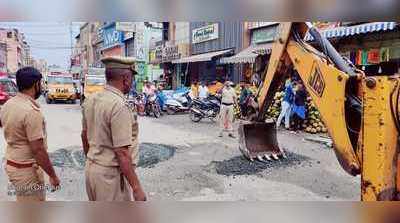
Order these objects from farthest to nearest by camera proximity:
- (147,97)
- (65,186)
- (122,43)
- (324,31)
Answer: (122,43), (147,97), (324,31), (65,186)

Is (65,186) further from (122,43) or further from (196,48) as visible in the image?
(122,43)

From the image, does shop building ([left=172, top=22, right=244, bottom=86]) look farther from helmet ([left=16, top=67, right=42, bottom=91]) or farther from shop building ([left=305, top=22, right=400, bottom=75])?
helmet ([left=16, top=67, right=42, bottom=91])

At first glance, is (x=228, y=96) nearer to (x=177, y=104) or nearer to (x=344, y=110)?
(x=177, y=104)

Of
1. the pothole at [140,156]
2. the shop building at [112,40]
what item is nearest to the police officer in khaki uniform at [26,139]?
the pothole at [140,156]

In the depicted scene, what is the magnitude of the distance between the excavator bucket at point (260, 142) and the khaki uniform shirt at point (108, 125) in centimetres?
424

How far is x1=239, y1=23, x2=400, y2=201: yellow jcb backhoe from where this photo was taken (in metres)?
2.45

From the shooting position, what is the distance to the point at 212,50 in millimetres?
16641

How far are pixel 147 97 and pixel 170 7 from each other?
12.4 metres

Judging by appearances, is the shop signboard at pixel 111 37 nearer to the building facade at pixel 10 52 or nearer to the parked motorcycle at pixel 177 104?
the building facade at pixel 10 52

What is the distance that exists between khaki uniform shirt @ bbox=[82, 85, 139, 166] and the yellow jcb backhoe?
1.56 meters

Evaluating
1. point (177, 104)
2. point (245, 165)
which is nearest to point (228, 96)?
point (245, 165)

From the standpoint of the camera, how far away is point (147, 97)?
536 inches

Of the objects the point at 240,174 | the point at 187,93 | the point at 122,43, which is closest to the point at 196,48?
the point at 187,93

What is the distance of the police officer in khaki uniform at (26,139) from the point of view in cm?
224
